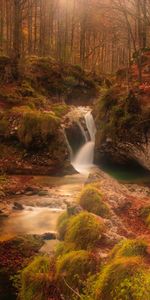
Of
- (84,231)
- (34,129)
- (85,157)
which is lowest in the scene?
(85,157)

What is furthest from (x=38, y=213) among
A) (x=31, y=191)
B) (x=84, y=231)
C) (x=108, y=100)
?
(x=108, y=100)

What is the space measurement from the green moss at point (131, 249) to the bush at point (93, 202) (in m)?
2.39

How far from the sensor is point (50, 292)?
627 centimetres

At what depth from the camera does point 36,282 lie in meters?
6.42

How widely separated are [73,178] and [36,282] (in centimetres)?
1081

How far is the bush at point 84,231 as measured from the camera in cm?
776

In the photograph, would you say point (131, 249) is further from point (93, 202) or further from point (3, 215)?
point (3, 215)

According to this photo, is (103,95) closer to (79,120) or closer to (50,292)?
(79,120)

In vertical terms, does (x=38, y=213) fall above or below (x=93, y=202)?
below

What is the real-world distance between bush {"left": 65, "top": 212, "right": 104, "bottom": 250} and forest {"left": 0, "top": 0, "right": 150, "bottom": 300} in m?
0.03

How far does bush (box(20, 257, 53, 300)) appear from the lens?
629cm

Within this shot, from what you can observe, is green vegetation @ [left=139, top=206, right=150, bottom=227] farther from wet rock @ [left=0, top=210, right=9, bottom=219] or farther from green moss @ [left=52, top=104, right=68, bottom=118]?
green moss @ [left=52, top=104, right=68, bottom=118]

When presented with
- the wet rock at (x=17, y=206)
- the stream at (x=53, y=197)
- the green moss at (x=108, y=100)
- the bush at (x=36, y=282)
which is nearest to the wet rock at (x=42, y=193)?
the stream at (x=53, y=197)

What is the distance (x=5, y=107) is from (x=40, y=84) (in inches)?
318
